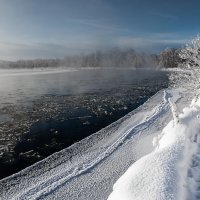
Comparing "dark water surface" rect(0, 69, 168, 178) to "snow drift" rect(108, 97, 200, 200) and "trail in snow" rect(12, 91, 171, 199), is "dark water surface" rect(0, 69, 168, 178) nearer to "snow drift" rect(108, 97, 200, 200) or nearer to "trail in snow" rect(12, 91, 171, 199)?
"trail in snow" rect(12, 91, 171, 199)

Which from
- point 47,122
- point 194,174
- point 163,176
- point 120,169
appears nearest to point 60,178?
point 120,169

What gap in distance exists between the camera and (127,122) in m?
25.6

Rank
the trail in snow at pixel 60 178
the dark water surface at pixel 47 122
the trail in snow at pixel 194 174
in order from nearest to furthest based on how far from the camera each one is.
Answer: the trail in snow at pixel 194 174, the trail in snow at pixel 60 178, the dark water surface at pixel 47 122

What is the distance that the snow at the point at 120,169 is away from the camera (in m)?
11.0

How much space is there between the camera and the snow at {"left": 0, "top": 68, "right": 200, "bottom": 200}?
1101 centimetres

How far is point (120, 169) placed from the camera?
15.6 meters

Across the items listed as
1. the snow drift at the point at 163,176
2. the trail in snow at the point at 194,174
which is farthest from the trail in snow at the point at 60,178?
the trail in snow at the point at 194,174

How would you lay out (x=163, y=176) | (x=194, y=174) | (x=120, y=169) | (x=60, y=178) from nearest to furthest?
(x=163, y=176), (x=194, y=174), (x=60, y=178), (x=120, y=169)

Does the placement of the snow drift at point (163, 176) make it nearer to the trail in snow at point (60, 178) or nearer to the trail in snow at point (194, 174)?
the trail in snow at point (194, 174)

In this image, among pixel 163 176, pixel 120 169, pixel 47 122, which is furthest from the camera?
pixel 47 122

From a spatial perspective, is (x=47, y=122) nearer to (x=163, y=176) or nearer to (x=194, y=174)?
(x=194, y=174)

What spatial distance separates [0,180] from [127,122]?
1309cm

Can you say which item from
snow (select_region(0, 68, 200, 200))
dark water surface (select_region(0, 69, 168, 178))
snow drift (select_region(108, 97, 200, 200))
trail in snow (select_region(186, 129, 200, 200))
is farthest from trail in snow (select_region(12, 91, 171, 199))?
trail in snow (select_region(186, 129, 200, 200))

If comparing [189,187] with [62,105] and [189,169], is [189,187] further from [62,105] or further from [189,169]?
[62,105]
